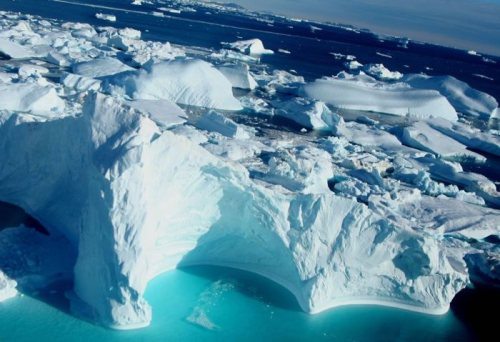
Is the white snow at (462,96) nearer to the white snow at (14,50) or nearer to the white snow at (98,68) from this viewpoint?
the white snow at (98,68)

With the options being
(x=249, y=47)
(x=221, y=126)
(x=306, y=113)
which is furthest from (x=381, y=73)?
(x=221, y=126)

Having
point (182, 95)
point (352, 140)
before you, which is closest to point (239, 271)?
point (352, 140)

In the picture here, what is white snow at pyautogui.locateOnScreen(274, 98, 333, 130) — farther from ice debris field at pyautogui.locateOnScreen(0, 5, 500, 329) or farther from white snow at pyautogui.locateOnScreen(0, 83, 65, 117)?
white snow at pyautogui.locateOnScreen(0, 83, 65, 117)

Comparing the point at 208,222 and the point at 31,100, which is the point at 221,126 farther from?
the point at 208,222

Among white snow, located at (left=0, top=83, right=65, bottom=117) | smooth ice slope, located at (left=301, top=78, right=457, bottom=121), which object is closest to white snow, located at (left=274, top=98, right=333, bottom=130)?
smooth ice slope, located at (left=301, top=78, right=457, bottom=121)

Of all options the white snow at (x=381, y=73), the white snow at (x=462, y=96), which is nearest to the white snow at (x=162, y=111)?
the white snow at (x=462, y=96)

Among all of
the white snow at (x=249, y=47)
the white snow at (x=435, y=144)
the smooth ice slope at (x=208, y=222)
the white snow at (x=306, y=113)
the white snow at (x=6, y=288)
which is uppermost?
the smooth ice slope at (x=208, y=222)
